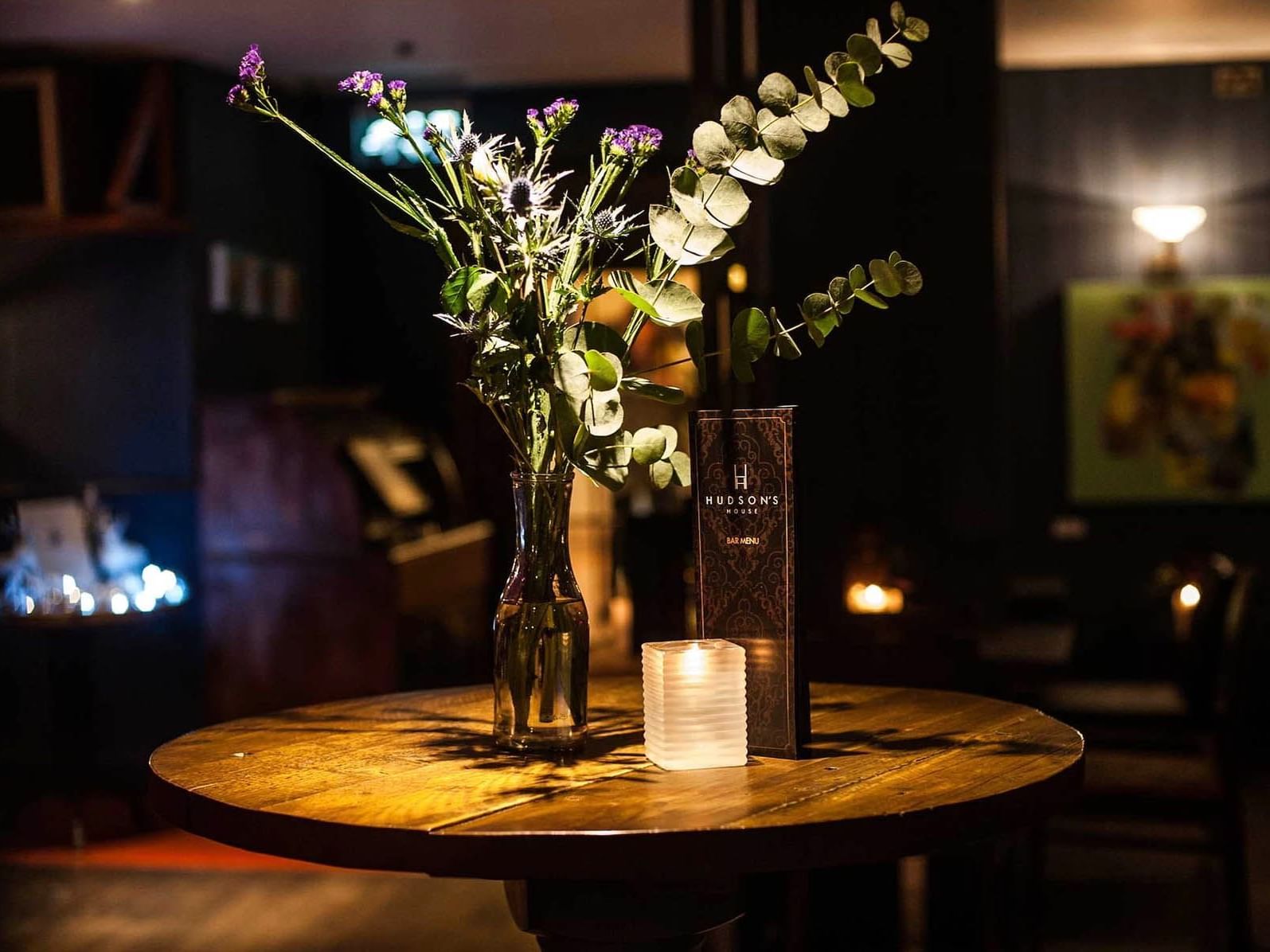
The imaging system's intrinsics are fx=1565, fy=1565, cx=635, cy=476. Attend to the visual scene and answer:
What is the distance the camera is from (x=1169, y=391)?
6469 mm

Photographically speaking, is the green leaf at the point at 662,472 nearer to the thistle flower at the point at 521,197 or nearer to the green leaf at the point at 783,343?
the green leaf at the point at 783,343

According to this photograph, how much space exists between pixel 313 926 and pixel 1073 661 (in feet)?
9.43

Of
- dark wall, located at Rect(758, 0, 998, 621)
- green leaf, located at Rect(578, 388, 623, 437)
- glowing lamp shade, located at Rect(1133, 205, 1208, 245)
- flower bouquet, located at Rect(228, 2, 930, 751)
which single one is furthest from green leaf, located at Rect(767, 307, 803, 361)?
glowing lamp shade, located at Rect(1133, 205, 1208, 245)

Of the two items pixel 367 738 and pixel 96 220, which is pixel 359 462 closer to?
pixel 96 220

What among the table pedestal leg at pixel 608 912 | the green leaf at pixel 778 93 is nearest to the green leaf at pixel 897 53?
the green leaf at pixel 778 93

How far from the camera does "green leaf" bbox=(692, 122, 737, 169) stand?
68.6 inches

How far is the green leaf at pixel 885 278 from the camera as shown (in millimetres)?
1783

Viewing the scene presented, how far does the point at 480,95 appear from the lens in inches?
276

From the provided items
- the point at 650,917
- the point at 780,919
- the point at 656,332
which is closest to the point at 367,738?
the point at 650,917

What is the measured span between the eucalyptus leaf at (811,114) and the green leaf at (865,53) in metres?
0.07

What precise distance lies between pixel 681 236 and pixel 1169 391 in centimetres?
521

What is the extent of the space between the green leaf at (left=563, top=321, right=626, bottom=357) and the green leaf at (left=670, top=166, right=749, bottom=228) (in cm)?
15

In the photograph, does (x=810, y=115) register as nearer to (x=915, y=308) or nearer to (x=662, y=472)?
(x=662, y=472)

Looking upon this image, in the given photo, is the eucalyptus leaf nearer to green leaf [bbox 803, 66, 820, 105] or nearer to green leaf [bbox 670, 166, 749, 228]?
green leaf [bbox 803, 66, 820, 105]
